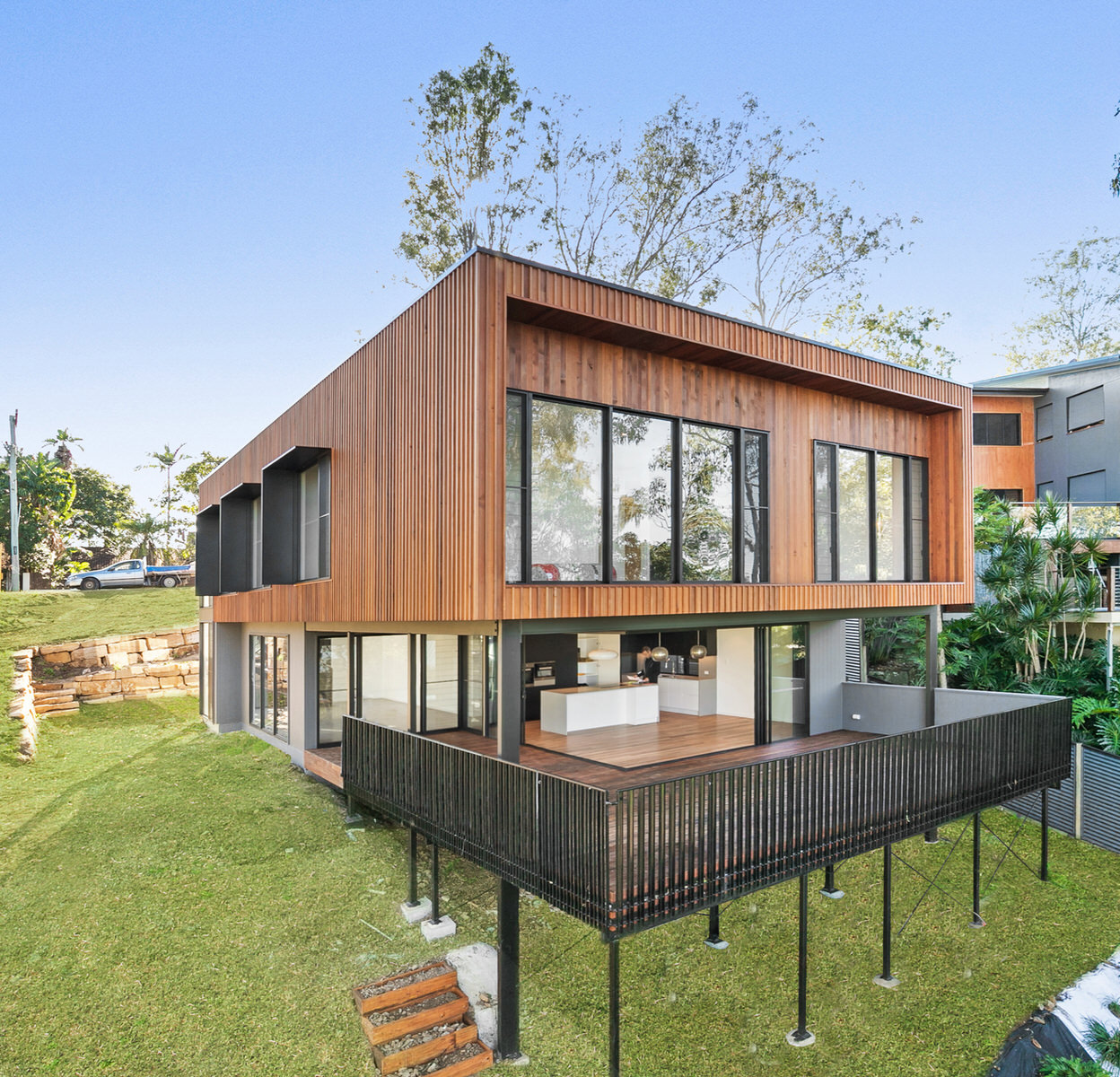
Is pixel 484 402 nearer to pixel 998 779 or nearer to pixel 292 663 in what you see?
pixel 998 779

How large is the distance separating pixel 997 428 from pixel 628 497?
59.2 ft

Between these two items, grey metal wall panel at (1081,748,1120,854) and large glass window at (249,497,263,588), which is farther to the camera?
large glass window at (249,497,263,588)

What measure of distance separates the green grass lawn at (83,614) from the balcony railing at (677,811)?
13980 mm

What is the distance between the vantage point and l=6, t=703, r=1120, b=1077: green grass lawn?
6.11m

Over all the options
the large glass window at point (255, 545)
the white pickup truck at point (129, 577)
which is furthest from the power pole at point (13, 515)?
the large glass window at point (255, 545)

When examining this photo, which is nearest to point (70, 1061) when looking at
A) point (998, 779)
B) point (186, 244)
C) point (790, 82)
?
point (998, 779)

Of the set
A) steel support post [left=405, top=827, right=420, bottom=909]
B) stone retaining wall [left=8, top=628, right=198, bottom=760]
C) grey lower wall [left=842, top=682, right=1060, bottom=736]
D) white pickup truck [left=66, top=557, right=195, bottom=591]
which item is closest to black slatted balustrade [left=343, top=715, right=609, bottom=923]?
steel support post [left=405, top=827, right=420, bottom=909]

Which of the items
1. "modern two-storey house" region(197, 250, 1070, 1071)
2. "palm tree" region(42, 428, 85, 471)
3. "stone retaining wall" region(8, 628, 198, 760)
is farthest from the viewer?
"palm tree" region(42, 428, 85, 471)

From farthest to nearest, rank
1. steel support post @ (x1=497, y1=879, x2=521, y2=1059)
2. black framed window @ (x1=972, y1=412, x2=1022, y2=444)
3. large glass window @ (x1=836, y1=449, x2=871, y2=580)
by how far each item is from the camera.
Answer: black framed window @ (x1=972, y1=412, x2=1022, y2=444)
large glass window @ (x1=836, y1=449, x2=871, y2=580)
steel support post @ (x1=497, y1=879, x2=521, y2=1059)

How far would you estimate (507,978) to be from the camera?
606 centimetres

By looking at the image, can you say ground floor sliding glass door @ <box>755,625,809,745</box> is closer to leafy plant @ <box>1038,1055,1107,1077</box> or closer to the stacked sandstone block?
leafy plant @ <box>1038,1055,1107,1077</box>

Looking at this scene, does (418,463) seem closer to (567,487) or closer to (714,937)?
(567,487)

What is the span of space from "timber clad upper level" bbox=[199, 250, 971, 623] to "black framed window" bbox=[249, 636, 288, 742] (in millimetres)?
2730

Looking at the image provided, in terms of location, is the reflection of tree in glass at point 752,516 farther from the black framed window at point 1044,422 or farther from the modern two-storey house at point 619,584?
the black framed window at point 1044,422
